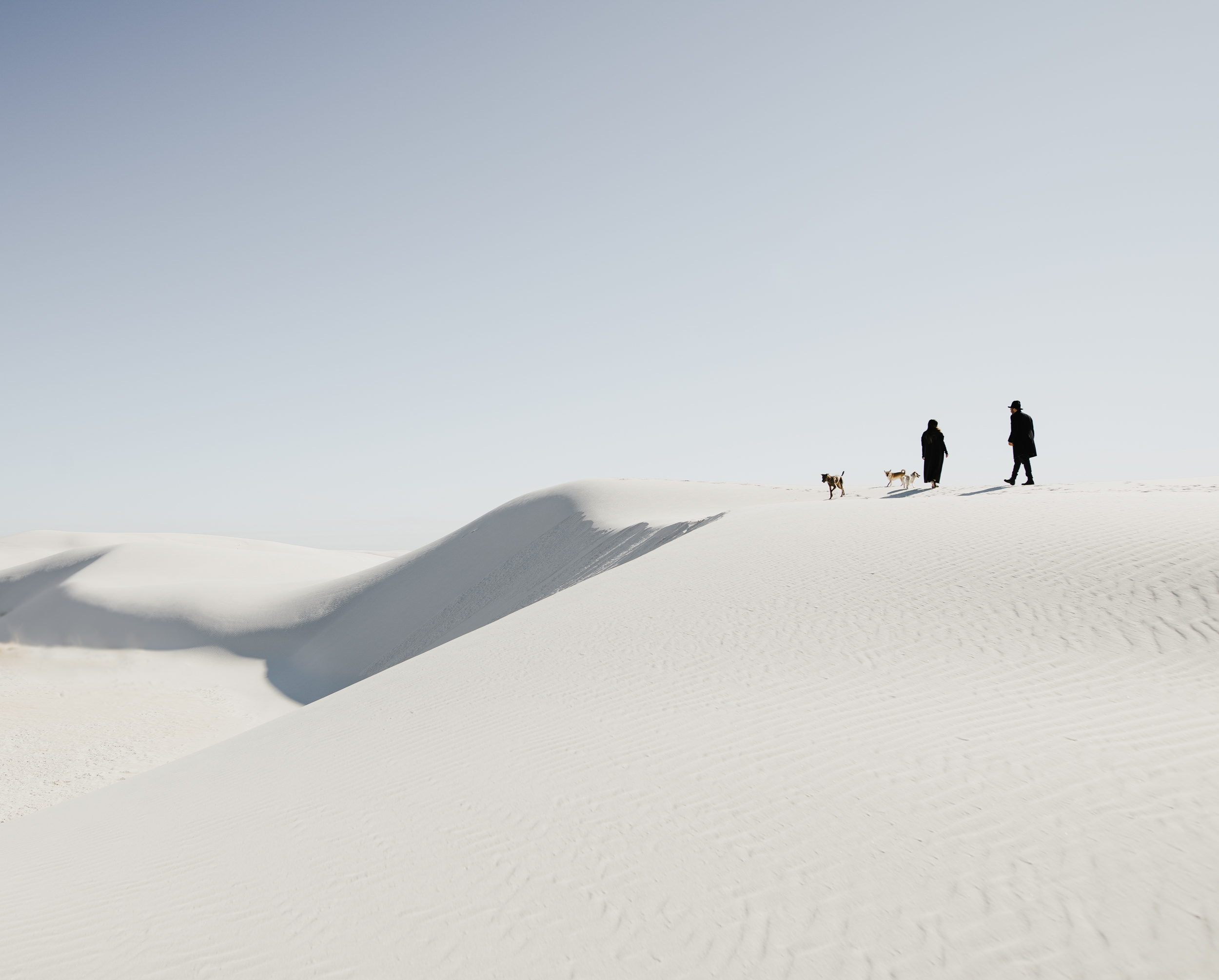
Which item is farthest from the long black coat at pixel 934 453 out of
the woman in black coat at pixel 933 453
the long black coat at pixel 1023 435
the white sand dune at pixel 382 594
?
the white sand dune at pixel 382 594

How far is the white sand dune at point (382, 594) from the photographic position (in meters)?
24.4

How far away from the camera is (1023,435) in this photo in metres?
15.5

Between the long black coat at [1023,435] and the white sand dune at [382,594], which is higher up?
the long black coat at [1023,435]

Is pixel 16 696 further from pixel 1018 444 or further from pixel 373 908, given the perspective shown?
pixel 1018 444

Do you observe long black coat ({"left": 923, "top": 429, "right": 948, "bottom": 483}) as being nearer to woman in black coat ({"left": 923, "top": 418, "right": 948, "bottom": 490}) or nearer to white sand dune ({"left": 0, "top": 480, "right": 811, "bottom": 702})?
woman in black coat ({"left": 923, "top": 418, "right": 948, "bottom": 490})

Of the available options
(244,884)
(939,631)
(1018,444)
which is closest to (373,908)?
(244,884)

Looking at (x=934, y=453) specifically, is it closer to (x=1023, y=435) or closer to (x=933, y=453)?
(x=933, y=453)

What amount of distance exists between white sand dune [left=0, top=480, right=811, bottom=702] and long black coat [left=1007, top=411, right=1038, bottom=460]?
8.56m

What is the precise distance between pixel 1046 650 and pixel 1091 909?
12.8 ft

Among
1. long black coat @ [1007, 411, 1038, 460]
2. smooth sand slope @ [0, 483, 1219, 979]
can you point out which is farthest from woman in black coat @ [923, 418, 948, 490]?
smooth sand slope @ [0, 483, 1219, 979]

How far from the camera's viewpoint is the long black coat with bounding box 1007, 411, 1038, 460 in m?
15.3

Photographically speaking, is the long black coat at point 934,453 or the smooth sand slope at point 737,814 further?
the long black coat at point 934,453

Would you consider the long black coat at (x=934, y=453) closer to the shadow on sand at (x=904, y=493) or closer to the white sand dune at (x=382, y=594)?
the shadow on sand at (x=904, y=493)

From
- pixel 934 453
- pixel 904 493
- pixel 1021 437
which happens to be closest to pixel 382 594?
pixel 904 493
